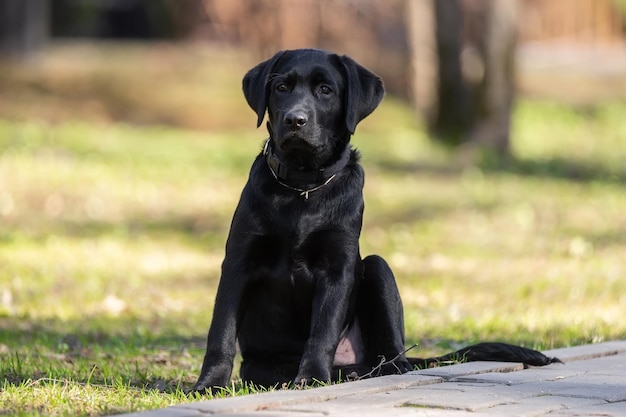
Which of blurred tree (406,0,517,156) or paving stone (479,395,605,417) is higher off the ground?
blurred tree (406,0,517,156)

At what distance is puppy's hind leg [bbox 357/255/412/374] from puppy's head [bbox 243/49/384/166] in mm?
620

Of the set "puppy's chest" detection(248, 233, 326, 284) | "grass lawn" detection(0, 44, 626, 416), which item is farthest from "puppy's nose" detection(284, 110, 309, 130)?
"grass lawn" detection(0, 44, 626, 416)

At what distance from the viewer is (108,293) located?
10062 millimetres

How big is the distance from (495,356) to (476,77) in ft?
46.8

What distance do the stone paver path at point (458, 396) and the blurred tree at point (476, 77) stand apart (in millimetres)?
13734

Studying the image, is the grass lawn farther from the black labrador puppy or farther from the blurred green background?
the black labrador puppy

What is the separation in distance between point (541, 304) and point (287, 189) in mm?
4328

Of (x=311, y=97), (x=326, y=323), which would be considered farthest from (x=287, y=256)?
(x=311, y=97)

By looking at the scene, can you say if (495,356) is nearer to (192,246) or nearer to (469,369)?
(469,369)

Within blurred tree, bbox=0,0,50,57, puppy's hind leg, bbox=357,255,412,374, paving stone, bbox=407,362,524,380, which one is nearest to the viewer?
paving stone, bbox=407,362,524,380

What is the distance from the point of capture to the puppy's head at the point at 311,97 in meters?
5.74

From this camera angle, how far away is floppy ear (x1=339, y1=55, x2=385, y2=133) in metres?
6.00

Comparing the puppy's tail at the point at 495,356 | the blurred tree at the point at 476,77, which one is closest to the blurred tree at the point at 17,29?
the blurred tree at the point at 476,77

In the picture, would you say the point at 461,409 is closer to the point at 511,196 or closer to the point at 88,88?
the point at 511,196
